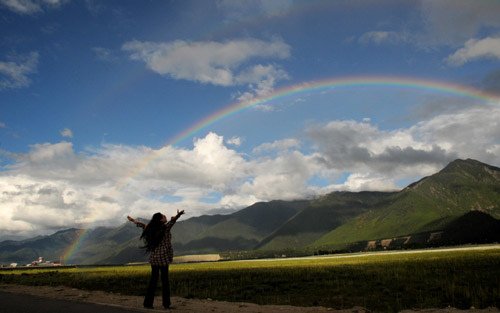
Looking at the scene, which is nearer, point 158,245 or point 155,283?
point 155,283

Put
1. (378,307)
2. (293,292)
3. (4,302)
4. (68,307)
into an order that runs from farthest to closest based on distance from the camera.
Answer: (293,292)
(378,307)
(4,302)
(68,307)

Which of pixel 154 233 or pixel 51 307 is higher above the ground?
pixel 154 233

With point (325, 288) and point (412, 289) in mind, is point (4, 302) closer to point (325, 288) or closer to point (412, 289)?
point (325, 288)

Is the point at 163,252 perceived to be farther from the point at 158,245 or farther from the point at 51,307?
the point at 51,307

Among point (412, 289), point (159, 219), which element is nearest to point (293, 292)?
point (412, 289)

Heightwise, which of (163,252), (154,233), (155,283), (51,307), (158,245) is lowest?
(51,307)

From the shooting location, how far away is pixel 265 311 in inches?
646

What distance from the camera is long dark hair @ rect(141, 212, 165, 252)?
15039mm

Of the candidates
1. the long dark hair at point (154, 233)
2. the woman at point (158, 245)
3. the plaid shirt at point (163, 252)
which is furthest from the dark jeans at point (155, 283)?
the long dark hair at point (154, 233)

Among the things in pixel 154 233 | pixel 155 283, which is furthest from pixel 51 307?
pixel 154 233

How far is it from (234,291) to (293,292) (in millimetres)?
3825

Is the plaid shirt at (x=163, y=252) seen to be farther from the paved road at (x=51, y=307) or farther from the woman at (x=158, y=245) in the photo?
the paved road at (x=51, y=307)

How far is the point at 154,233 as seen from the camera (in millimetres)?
15094

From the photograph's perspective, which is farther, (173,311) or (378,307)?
(378,307)
